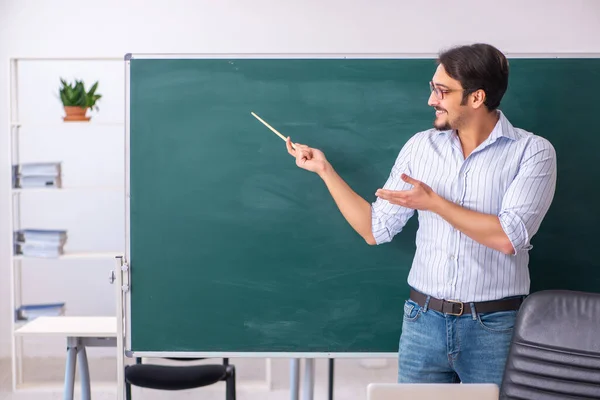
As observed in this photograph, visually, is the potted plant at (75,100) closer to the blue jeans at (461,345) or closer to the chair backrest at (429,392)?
the blue jeans at (461,345)

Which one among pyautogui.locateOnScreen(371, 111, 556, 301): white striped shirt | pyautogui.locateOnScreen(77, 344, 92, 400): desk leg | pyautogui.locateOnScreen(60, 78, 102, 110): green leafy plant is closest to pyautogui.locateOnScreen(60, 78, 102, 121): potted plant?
pyautogui.locateOnScreen(60, 78, 102, 110): green leafy plant

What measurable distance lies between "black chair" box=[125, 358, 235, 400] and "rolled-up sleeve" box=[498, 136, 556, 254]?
167cm

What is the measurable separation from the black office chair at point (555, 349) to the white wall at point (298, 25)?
10.5 feet

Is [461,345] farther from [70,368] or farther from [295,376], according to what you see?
[70,368]

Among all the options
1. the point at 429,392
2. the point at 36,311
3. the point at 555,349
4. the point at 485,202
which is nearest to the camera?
the point at 429,392

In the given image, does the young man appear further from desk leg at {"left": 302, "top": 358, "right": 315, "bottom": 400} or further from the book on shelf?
the book on shelf

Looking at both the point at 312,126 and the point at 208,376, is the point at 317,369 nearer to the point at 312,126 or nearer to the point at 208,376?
the point at 208,376

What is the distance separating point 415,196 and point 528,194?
320 millimetres

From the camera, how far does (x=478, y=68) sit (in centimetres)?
201

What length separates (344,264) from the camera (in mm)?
2600

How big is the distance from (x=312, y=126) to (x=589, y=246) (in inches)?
43.4

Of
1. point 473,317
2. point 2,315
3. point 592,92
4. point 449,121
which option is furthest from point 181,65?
point 2,315

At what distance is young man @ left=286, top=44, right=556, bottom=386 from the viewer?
199 cm

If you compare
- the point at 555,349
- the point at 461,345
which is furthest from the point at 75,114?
the point at 555,349
